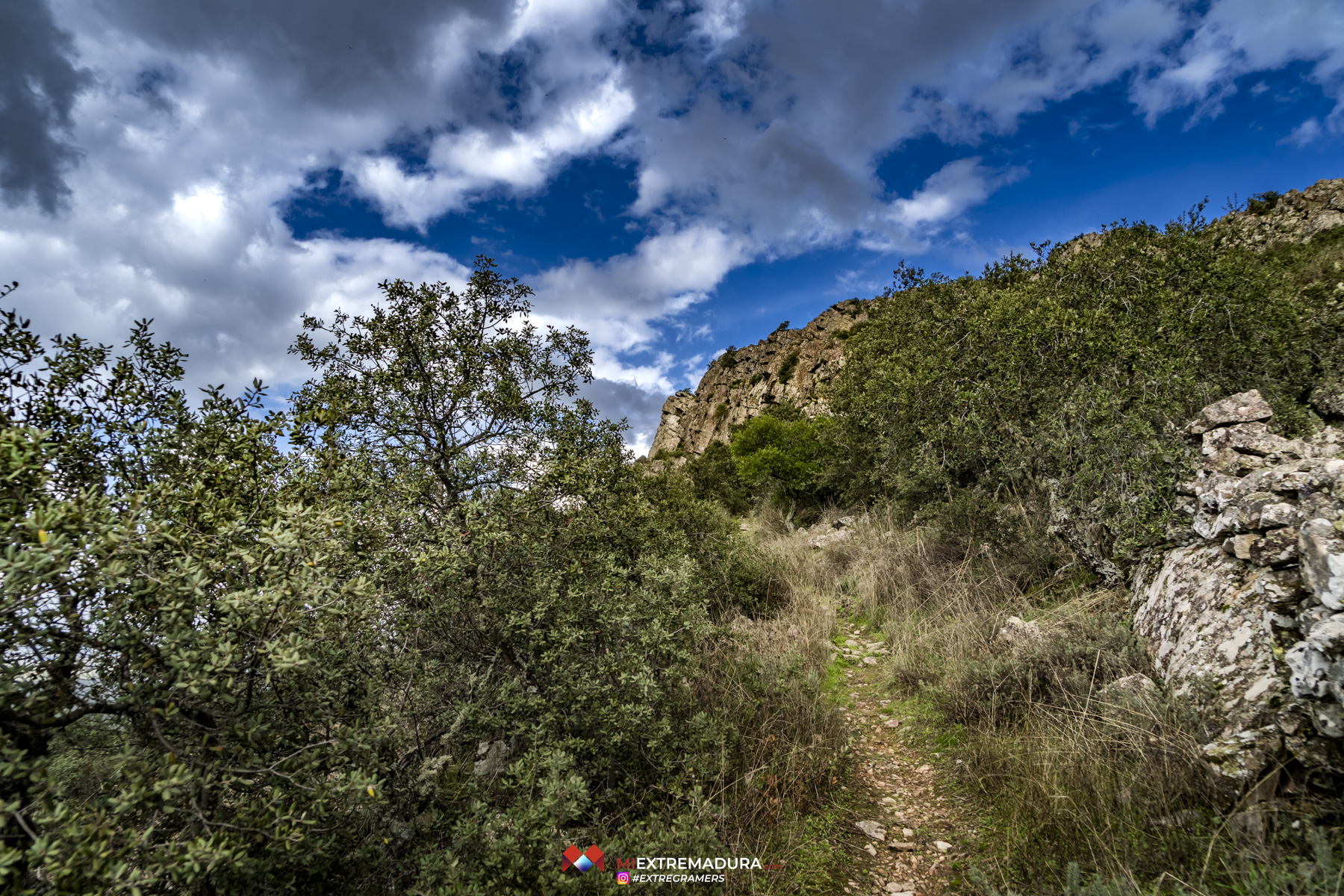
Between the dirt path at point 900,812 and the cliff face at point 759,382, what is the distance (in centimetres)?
2472

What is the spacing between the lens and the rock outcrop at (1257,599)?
9.63ft

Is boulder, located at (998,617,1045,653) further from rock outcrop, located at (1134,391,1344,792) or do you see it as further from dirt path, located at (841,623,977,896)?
dirt path, located at (841,623,977,896)

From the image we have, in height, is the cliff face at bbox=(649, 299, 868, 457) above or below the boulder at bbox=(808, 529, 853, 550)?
above

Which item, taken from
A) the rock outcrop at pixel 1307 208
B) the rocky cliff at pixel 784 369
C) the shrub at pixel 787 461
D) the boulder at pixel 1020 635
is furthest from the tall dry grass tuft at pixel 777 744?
the rock outcrop at pixel 1307 208

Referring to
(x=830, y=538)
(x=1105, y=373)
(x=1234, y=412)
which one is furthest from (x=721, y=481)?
(x=1234, y=412)

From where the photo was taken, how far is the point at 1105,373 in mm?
7199

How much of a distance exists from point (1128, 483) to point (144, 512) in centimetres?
896

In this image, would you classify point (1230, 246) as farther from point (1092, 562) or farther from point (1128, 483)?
point (1092, 562)

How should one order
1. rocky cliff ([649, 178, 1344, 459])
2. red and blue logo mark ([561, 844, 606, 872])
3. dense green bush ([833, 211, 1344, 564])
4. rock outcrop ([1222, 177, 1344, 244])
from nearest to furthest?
1. red and blue logo mark ([561, 844, 606, 872])
2. dense green bush ([833, 211, 1344, 564])
3. rock outcrop ([1222, 177, 1344, 244])
4. rocky cliff ([649, 178, 1344, 459])

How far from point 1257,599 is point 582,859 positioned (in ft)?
17.5

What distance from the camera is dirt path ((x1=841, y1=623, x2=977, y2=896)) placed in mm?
3719

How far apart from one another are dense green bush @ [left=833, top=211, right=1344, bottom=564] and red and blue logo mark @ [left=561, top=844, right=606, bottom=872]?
20.8ft

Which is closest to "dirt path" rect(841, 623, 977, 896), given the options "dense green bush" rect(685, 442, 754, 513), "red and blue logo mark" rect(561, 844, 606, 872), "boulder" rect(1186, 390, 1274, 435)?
"red and blue logo mark" rect(561, 844, 606, 872)

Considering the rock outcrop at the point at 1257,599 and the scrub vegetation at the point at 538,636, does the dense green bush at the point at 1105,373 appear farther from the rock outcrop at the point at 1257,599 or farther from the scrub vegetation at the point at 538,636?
the rock outcrop at the point at 1257,599
